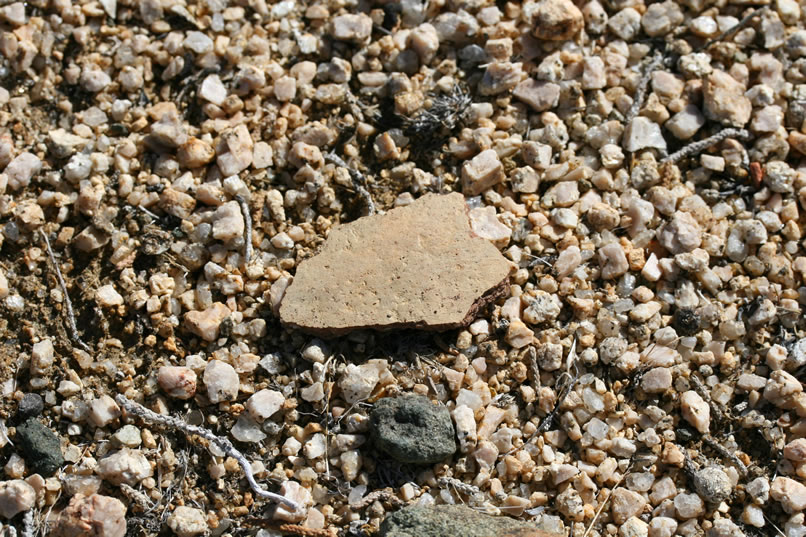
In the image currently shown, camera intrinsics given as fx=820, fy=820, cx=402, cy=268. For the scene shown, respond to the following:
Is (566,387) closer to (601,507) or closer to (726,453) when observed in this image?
(601,507)

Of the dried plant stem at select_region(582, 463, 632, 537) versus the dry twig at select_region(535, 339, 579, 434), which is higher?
the dry twig at select_region(535, 339, 579, 434)

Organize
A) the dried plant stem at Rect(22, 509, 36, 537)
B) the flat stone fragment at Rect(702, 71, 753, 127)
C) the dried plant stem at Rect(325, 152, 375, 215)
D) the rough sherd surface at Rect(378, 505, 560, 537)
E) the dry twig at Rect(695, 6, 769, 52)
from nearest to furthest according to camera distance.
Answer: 1. the rough sherd surface at Rect(378, 505, 560, 537)
2. the dried plant stem at Rect(22, 509, 36, 537)
3. the dried plant stem at Rect(325, 152, 375, 215)
4. the flat stone fragment at Rect(702, 71, 753, 127)
5. the dry twig at Rect(695, 6, 769, 52)

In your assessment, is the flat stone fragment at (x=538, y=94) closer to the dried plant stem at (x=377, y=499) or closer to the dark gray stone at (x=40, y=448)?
the dried plant stem at (x=377, y=499)

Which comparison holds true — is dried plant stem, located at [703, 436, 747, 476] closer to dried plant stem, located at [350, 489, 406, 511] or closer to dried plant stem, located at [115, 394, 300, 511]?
dried plant stem, located at [350, 489, 406, 511]

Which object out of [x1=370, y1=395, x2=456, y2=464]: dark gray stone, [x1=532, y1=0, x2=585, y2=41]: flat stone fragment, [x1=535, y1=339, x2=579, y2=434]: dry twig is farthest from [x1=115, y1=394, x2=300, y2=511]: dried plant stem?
[x1=532, y1=0, x2=585, y2=41]: flat stone fragment

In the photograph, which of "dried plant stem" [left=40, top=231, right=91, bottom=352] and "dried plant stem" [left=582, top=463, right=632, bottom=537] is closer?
"dried plant stem" [left=582, top=463, right=632, bottom=537]

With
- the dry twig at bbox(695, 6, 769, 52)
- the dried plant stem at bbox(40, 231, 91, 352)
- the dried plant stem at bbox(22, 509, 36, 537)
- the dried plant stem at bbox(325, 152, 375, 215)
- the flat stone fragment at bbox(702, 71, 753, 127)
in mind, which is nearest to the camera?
the dried plant stem at bbox(22, 509, 36, 537)

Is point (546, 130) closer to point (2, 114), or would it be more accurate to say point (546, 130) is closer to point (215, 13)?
point (215, 13)

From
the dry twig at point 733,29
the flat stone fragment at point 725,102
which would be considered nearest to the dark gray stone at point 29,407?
the flat stone fragment at point 725,102
